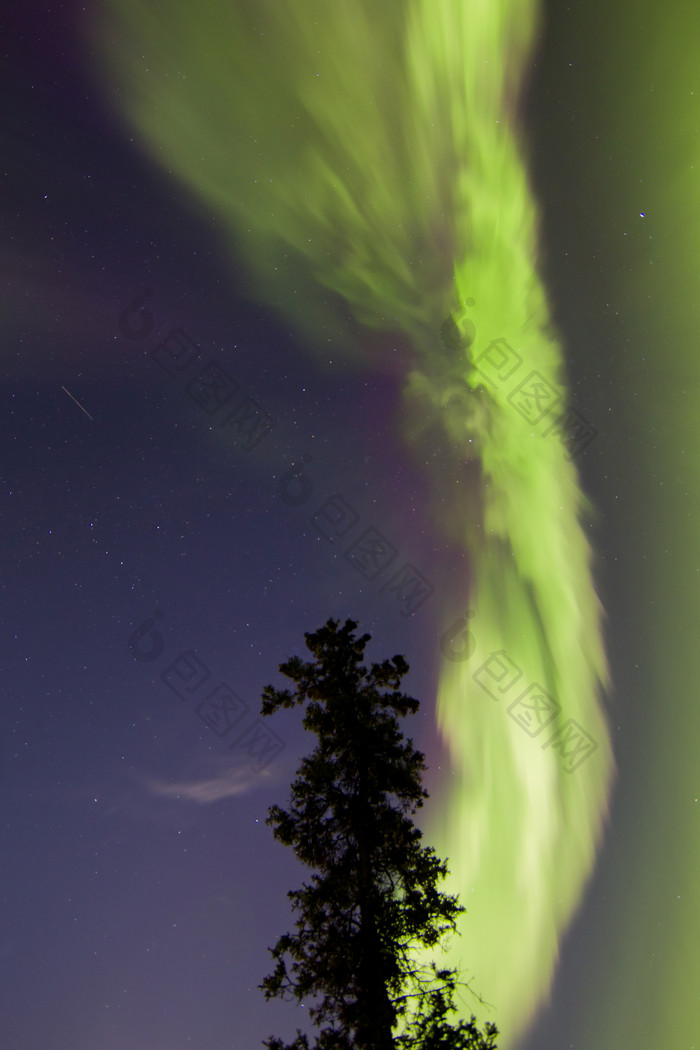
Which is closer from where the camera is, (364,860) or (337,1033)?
(337,1033)

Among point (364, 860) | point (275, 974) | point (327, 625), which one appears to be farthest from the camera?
point (327, 625)

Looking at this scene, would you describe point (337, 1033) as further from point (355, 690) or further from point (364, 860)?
point (355, 690)

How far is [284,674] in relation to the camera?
13422 millimetres

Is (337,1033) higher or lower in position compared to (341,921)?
lower

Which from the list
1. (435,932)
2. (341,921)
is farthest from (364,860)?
(435,932)

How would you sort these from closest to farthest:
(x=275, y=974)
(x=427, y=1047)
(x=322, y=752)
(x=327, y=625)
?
(x=427, y=1047)
(x=275, y=974)
(x=322, y=752)
(x=327, y=625)

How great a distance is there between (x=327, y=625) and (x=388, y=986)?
22.8 ft

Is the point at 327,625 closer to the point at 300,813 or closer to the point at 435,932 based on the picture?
the point at 300,813

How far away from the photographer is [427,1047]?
9.99 metres

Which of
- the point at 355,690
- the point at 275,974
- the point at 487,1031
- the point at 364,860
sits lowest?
the point at 275,974

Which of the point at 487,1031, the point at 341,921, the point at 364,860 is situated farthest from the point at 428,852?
the point at 487,1031

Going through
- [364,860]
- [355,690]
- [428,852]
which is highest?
[355,690]

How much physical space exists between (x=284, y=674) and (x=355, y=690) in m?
1.63

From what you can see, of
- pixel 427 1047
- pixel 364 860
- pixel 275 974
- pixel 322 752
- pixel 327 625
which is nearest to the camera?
pixel 427 1047
